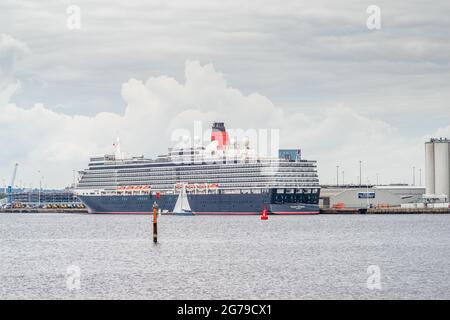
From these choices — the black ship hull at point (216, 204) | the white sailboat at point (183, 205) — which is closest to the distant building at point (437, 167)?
the black ship hull at point (216, 204)

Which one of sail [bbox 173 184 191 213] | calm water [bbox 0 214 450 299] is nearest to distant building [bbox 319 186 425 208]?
sail [bbox 173 184 191 213]

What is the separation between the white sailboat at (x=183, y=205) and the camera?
5699 inches

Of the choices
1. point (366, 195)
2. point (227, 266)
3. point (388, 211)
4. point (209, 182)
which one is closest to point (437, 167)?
point (366, 195)

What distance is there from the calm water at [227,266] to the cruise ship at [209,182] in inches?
2163

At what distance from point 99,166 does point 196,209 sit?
86.0 feet

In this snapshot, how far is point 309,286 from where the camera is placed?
46.1 meters

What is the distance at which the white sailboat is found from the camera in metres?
145

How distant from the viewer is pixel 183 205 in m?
145

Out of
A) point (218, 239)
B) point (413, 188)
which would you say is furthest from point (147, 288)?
point (413, 188)

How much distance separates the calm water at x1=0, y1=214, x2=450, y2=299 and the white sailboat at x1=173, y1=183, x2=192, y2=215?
188 ft

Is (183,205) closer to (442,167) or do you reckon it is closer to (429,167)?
(442,167)

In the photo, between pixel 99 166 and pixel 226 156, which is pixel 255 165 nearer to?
pixel 226 156

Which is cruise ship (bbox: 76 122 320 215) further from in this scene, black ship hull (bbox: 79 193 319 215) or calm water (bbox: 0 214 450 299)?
calm water (bbox: 0 214 450 299)

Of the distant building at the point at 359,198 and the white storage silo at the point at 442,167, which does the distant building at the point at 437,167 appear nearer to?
the white storage silo at the point at 442,167
